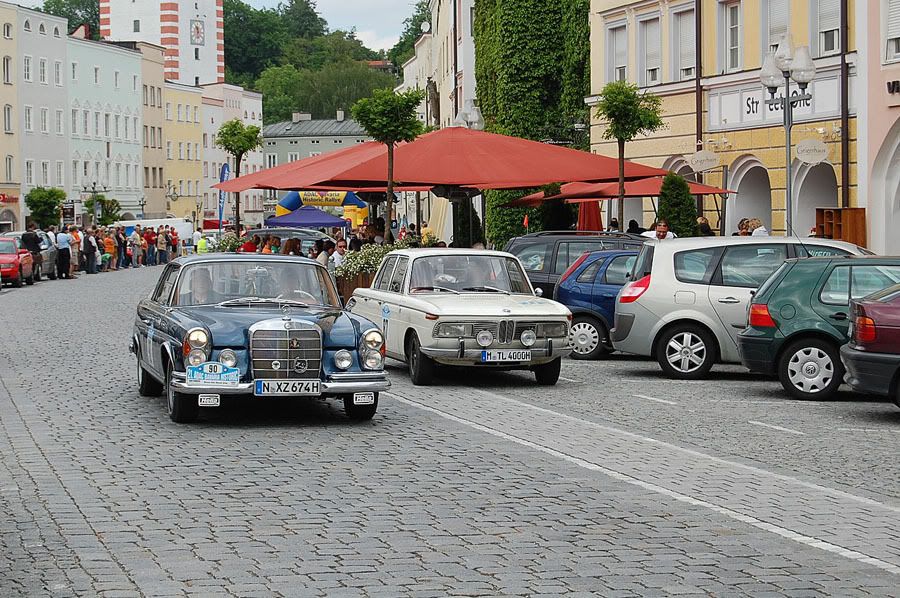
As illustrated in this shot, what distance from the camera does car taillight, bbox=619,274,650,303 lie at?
19016mm

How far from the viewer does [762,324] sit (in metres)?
16.6

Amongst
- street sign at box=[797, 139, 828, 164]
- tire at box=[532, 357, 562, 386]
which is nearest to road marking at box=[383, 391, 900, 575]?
tire at box=[532, 357, 562, 386]

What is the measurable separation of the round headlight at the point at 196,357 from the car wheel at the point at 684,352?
23.7ft

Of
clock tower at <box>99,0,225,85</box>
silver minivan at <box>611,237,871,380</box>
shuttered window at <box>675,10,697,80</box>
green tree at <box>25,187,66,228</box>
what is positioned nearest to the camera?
silver minivan at <box>611,237,871,380</box>

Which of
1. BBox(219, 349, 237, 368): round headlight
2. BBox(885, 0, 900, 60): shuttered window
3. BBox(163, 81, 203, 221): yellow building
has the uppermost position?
BBox(163, 81, 203, 221): yellow building

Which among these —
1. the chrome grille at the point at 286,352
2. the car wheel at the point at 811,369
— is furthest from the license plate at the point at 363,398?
the car wheel at the point at 811,369

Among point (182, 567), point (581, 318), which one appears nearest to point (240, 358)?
point (182, 567)

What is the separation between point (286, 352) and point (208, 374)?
0.68 m

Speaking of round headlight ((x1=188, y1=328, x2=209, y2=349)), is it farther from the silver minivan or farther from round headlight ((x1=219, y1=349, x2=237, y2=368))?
the silver minivan

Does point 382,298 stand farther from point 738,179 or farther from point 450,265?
point 738,179

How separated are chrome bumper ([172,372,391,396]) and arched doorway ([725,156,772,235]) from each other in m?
21.9

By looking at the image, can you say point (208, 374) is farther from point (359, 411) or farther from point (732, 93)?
point (732, 93)

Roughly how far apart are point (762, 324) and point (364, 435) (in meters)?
5.28

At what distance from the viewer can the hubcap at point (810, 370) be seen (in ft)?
54.1
